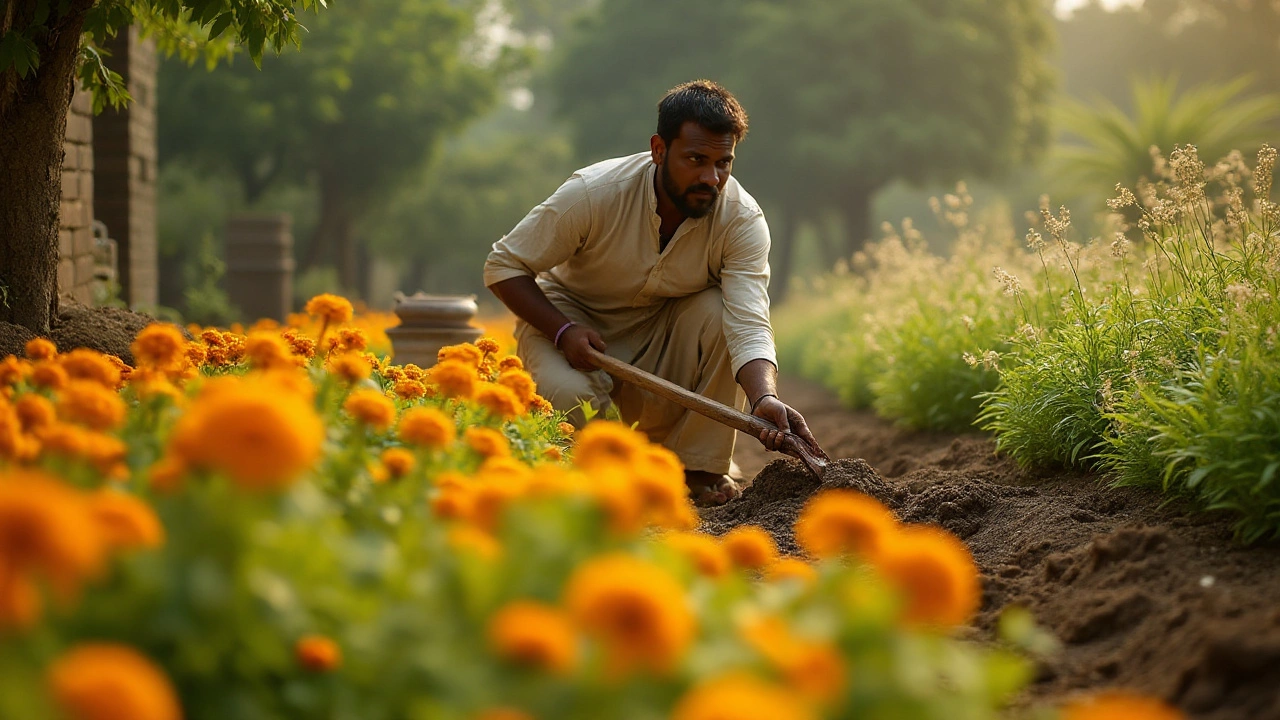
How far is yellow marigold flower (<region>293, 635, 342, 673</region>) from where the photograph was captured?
4.82 feet

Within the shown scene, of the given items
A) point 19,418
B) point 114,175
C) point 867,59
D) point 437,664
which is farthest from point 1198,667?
point 867,59

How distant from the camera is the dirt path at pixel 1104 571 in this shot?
6.47ft

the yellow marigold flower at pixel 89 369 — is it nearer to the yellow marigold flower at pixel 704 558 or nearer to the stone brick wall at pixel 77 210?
the yellow marigold flower at pixel 704 558

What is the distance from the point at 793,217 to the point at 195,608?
25.4 m

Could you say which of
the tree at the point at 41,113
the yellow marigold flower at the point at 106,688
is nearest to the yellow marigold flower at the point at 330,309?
the tree at the point at 41,113

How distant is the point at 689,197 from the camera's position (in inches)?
171

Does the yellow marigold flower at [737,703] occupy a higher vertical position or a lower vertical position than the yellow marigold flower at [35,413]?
lower

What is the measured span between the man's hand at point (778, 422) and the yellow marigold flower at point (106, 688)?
111 inches

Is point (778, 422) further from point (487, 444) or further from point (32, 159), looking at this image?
point (32, 159)

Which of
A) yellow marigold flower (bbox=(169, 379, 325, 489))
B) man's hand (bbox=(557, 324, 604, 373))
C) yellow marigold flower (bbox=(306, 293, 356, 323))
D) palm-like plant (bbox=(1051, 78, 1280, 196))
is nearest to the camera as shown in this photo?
yellow marigold flower (bbox=(169, 379, 325, 489))

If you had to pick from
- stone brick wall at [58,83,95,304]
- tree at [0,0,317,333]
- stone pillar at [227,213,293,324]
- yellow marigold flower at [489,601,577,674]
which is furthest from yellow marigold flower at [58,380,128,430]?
stone pillar at [227,213,293,324]

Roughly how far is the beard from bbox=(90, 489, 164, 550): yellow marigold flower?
10.3ft

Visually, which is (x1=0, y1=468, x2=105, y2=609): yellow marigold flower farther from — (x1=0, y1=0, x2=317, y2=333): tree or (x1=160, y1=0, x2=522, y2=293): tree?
(x1=160, y1=0, x2=522, y2=293): tree

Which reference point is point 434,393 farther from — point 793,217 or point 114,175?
point 793,217
